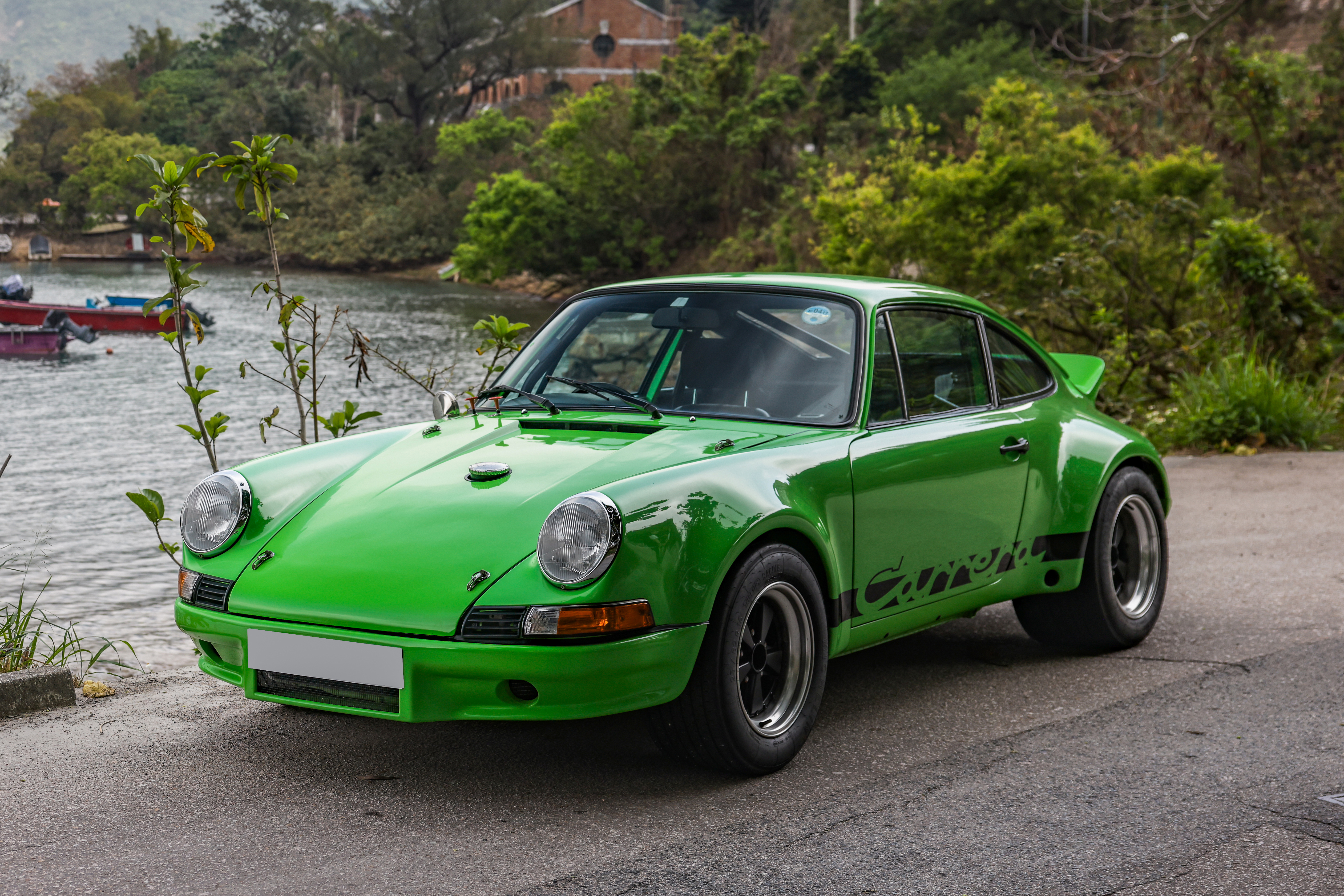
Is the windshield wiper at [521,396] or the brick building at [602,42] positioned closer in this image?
the windshield wiper at [521,396]

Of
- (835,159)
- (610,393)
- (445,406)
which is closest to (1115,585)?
(610,393)

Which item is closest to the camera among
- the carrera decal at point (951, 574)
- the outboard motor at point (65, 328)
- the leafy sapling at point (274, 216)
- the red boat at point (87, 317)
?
the carrera decal at point (951, 574)

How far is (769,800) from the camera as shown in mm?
3754

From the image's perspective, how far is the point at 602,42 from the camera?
324ft

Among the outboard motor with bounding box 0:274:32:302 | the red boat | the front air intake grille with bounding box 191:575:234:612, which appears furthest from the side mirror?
the outboard motor with bounding box 0:274:32:302

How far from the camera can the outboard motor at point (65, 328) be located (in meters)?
32.2

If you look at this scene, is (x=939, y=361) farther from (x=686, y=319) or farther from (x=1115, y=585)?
(x=1115, y=585)

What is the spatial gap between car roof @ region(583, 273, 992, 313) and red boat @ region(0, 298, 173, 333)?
103ft

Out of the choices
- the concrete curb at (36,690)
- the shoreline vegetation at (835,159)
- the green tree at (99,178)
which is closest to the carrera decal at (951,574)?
the concrete curb at (36,690)

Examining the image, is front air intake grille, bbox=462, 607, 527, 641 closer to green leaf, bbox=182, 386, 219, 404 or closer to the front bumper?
the front bumper

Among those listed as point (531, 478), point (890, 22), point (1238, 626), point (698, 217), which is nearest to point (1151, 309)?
point (1238, 626)

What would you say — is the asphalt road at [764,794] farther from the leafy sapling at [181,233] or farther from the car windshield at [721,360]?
the leafy sapling at [181,233]

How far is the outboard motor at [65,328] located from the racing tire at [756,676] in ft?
105

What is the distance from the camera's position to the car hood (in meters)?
3.61
